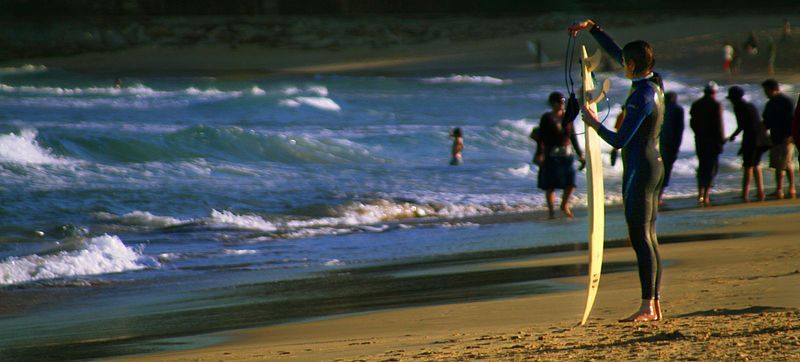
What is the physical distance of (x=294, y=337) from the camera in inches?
275

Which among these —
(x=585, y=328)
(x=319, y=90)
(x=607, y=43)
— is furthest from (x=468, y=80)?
(x=585, y=328)

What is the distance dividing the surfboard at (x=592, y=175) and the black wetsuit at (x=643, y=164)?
133mm

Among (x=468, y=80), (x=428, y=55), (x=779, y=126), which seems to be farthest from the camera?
(x=428, y=55)

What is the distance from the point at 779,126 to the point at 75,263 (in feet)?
26.7

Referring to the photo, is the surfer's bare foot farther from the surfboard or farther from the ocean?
the ocean

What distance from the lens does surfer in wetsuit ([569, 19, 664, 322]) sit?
624 centimetres

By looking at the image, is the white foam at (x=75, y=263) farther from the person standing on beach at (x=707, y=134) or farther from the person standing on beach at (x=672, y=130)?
the person standing on beach at (x=707, y=134)

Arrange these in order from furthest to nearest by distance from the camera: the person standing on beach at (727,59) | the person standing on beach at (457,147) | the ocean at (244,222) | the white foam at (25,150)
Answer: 1. the person standing on beach at (727,59)
2. the white foam at (25,150)
3. the person standing on beach at (457,147)
4. the ocean at (244,222)

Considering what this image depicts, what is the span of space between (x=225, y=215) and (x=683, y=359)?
35.8ft

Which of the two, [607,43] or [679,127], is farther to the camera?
[679,127]

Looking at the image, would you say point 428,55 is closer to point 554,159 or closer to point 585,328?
point 554,159

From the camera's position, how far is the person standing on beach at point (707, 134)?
49.7 ft

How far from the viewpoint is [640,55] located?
20.6 feet

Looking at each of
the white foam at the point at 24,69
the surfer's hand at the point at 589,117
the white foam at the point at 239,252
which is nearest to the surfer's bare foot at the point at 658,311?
the surfer's hand at the point at 589,117
